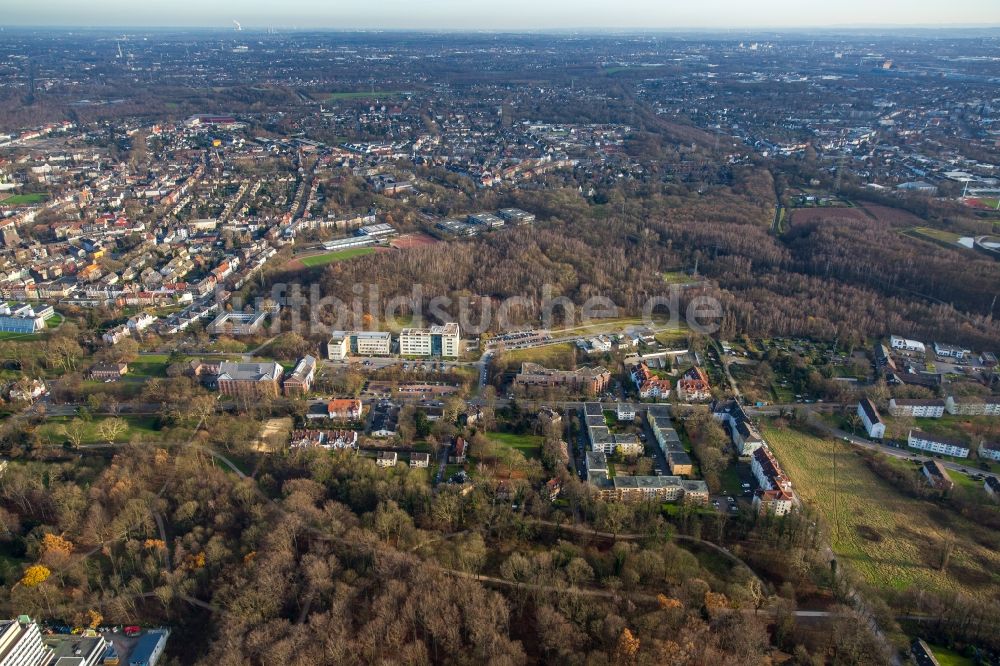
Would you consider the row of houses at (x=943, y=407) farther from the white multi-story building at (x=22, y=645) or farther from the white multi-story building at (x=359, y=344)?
the white multi-story building at (x=22, y=645)

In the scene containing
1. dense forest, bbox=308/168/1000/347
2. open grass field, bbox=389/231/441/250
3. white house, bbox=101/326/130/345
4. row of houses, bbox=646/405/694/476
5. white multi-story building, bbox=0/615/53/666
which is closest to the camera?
white multi-story building, bbox=0/615/53/666

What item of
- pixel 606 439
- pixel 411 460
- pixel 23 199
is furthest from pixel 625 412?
pixel 23 199

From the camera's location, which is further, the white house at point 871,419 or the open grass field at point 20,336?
the open grass field at point 20,336

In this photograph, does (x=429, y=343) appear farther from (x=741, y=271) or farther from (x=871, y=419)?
(x=741, y=271)

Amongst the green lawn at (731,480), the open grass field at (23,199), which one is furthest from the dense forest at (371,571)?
the open grass field at (23,199)

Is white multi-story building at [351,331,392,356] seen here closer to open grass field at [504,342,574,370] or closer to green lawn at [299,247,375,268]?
open grass field at [504,342,574,370]

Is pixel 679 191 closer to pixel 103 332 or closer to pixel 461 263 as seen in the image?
pixel 461 263

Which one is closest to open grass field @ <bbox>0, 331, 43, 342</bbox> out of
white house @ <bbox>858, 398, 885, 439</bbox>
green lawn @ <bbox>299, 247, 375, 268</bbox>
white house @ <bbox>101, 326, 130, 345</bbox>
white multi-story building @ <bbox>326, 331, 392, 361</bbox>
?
white house @ <bbox>101, 326, 130, 345</bbox>
